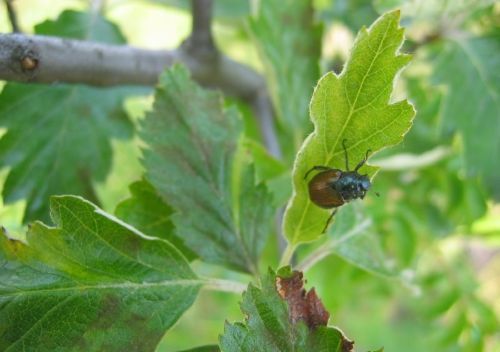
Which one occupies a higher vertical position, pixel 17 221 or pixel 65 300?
pixel 17 221

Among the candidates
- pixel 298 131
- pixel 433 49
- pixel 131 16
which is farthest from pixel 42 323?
pixel 131 16

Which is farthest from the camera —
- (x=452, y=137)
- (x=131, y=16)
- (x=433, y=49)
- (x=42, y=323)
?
(x=131, y=16)

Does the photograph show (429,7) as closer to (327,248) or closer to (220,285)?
(327,248)

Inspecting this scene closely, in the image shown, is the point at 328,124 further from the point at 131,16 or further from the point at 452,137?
the point at 131,16

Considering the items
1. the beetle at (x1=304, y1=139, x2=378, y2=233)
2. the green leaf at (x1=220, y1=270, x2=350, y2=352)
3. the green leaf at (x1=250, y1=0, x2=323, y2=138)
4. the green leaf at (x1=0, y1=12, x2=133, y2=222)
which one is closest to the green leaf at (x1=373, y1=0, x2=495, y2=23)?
the green leaf at (x1=250, y1=0, x2=323, y2=138)

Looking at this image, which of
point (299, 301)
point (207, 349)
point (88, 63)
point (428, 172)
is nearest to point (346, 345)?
point (299, 301)

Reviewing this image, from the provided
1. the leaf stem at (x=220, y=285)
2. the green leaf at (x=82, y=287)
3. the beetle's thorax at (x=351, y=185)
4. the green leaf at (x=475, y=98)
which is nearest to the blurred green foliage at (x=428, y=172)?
the green leaf at (x=475, y=98)
